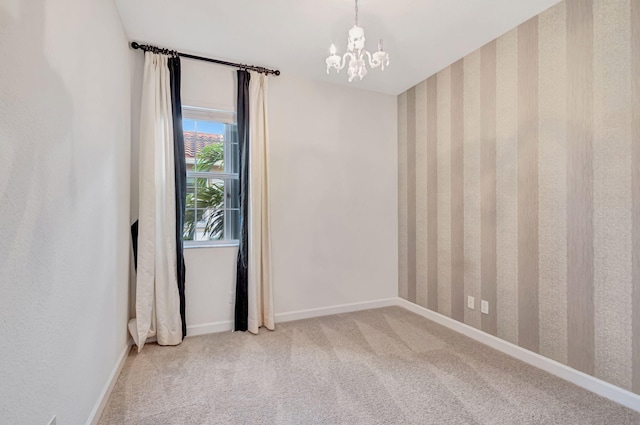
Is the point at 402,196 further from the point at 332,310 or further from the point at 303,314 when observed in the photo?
the point at 303,314

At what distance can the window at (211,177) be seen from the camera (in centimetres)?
280

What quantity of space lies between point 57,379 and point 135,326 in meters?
1.32

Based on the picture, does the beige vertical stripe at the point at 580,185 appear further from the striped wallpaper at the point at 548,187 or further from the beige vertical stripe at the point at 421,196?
the beige vertical stripe at the point at 421,196

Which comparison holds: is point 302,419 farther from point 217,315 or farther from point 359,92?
point 359,92

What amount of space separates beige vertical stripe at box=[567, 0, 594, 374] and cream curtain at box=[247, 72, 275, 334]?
2.40 m

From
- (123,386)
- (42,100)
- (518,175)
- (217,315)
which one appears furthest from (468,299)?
(42,100)

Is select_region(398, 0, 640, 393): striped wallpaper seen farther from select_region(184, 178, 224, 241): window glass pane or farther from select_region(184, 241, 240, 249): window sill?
select_region(184, 178, 224, 241): window glass pane

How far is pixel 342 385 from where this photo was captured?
1.87m

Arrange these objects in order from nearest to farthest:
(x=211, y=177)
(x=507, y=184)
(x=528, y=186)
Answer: (x=528, y=186) → (x=507, y=184) → (x=211, y=177)

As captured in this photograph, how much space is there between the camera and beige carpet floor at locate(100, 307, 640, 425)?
158 cm

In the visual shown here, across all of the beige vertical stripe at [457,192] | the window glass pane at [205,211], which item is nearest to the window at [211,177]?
the window glass pane at [205,211]

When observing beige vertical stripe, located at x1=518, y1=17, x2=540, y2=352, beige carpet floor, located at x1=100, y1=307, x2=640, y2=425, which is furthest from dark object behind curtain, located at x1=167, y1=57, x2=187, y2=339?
beige vertical stripe, located at x1=518, y1=17, x2=540, y2=352

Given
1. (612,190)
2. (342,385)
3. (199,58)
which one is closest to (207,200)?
(199,58)

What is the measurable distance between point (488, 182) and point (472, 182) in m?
0.16
